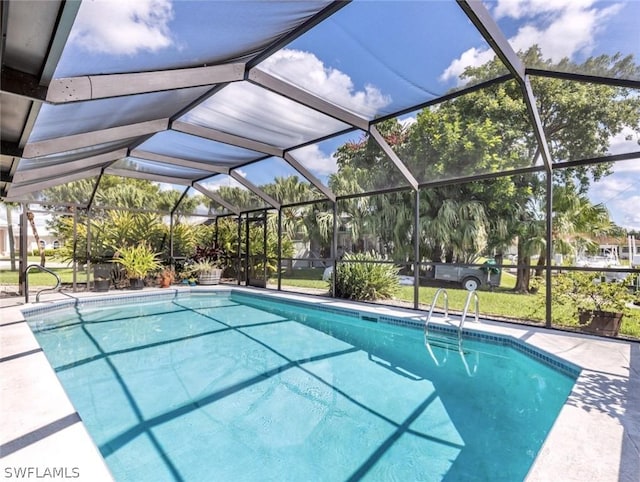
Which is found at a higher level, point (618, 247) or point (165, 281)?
point (618, 247)

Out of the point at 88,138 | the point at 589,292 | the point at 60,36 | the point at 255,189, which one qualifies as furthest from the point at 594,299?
the point at 255,189

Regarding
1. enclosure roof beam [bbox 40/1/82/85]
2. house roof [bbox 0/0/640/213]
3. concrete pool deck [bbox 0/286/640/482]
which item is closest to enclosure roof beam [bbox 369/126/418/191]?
house roof [bbox 0/0/640/213]

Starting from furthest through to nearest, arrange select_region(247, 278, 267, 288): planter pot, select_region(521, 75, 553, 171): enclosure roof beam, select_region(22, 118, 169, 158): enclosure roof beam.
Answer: select_region(247, 278, 267, 288): planter pot < select_region(521, 75, 553, 171): enclosure roof beam < select_region(22, 118, 169, 158): enclosure roof beam

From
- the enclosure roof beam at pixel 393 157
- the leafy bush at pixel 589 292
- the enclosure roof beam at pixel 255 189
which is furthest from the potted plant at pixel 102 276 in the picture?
the leafy bush at pixel 589 292

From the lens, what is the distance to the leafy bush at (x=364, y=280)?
371 inches

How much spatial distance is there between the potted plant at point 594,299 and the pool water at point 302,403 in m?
1.61

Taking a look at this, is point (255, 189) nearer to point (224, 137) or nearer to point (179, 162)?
point (179, 162)

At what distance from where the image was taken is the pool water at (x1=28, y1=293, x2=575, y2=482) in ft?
8.87

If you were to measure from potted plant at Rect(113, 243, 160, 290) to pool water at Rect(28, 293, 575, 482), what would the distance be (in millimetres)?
4307

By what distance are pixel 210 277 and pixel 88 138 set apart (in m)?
7.73

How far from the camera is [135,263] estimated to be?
10992mm

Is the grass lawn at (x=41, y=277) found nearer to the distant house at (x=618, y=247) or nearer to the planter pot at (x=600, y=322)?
the planter pot at (x=600, y=322)

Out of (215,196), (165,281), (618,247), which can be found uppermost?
(215,196)

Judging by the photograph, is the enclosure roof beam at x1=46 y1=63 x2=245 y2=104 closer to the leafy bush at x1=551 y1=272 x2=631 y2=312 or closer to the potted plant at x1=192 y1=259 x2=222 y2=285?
the leafy bush at x1=551 y1=272 x2=631 y2=312
